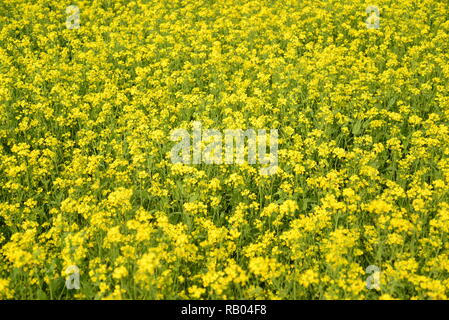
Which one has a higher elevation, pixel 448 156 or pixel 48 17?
pixel 48 17

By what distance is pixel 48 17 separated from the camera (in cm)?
1144

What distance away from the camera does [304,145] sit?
6.98 m

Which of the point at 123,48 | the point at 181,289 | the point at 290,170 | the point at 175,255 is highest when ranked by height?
the point at 123,48

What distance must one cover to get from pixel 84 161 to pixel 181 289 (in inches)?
97.2

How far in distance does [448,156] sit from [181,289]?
4336mm

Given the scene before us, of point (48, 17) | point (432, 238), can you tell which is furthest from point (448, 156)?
point (48, 17)

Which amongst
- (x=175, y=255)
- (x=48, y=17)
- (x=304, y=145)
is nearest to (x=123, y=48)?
(x=48, y=17)

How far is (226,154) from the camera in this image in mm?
6293

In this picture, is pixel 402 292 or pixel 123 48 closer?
pixel 402 292

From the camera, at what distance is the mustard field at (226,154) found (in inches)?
181

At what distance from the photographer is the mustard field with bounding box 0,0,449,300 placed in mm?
4586
